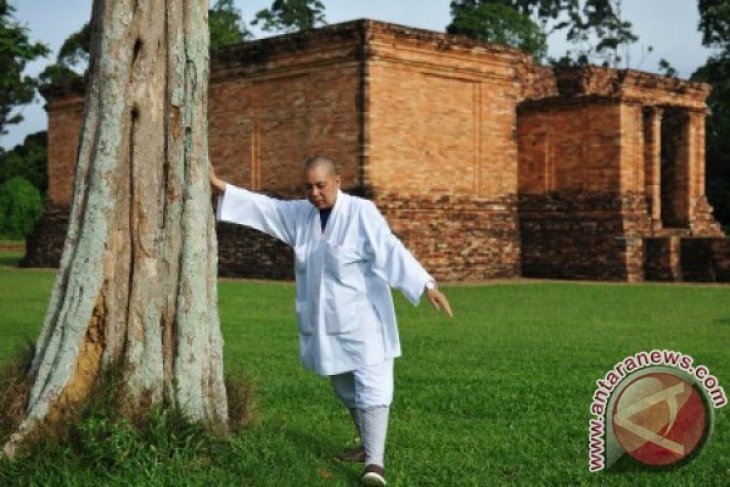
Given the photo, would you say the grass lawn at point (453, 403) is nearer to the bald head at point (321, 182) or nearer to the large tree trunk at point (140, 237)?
the large tree trunk at point (140, 237)

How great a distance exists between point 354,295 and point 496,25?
42.2 m

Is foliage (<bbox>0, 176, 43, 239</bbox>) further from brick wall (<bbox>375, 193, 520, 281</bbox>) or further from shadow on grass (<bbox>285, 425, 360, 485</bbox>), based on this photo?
shadow on grass (<bbox>285, 425, 360, 485</bbox>)

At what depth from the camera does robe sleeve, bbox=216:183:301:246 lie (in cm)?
586

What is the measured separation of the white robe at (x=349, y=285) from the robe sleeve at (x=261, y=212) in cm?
13

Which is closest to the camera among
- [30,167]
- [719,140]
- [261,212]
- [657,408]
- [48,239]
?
[657,408]

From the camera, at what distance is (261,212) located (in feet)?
19.5

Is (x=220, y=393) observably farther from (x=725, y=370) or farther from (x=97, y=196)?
(x=725, y=370)

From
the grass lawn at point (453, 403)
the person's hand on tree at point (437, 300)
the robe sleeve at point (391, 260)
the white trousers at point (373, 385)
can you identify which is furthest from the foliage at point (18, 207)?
the person's hand on tree at point (437, 300)


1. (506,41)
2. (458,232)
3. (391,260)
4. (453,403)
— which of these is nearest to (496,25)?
(506,41)

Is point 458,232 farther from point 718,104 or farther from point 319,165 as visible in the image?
point 718,104

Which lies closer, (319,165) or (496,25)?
(319,165)

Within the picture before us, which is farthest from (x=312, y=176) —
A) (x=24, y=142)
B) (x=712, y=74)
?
(x=24, y=142)

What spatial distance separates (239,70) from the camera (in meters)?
24.1

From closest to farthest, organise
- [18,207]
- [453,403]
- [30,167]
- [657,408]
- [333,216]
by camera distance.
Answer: [657,408], [333,216], [453,403], [18,207], [30,167]
